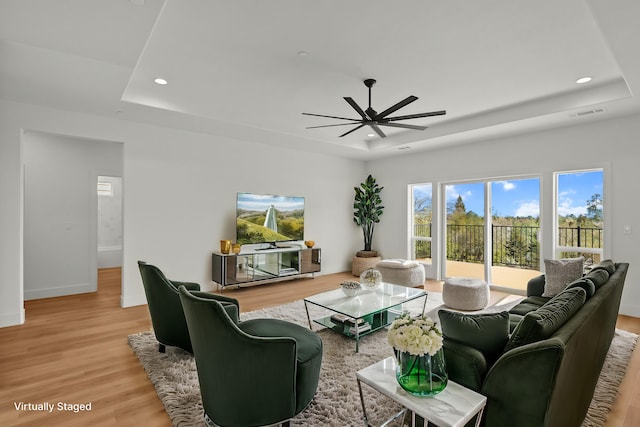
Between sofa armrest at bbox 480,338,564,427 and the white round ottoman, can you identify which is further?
the white round ottoman

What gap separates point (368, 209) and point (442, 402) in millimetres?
5688

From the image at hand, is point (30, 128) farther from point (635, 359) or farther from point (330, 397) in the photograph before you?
point (635, 359)

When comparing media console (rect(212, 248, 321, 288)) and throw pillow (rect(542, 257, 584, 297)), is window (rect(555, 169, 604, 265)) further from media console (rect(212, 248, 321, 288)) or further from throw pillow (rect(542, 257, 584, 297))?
media console (rect(212, 248, 321, 288))

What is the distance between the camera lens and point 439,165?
20.2 feet

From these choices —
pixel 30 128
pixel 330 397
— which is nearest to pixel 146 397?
pixel 330 397

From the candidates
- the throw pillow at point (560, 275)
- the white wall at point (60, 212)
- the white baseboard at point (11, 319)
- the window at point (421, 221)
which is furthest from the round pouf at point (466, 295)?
the white wall at point (60, 212)

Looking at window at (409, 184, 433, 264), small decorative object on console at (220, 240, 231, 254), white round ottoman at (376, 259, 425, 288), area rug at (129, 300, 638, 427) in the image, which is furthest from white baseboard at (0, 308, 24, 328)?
window at (409, 184, 433, 264)

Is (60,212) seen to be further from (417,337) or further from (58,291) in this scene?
(417,337)

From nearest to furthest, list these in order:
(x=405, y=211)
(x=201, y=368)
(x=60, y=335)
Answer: (x=201, y=368) < (x=60, y=335) < (x=405, y=211)

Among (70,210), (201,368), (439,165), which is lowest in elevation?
(201,368)

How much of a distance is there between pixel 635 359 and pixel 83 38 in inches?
210

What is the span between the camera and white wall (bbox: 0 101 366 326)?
3709 mm

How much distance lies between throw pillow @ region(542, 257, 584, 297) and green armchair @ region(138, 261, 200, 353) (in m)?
3.78

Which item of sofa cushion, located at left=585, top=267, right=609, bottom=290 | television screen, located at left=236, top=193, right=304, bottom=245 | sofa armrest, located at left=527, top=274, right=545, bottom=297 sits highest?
television screen, located at left=236, top=193, right=304, bottom=245
